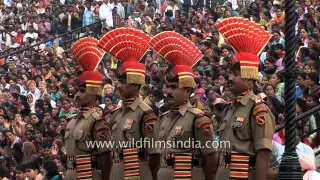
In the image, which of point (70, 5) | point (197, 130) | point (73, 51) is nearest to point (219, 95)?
point (73, 51)

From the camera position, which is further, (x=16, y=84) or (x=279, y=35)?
(x=16, y=84)

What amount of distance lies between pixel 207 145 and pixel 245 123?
2.51ft

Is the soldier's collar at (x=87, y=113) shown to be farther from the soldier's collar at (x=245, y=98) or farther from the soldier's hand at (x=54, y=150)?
the soldier's hand at (x=54, y=150)

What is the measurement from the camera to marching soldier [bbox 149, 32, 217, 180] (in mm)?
11461

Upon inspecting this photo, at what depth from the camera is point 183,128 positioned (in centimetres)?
1162

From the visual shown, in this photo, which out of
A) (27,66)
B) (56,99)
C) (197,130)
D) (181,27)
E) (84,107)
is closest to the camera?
(197,130)

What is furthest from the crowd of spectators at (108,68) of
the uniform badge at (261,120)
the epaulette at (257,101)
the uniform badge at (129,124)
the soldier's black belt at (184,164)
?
the uniform badge at (129,124)

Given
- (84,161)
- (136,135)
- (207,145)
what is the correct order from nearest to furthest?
(207,145) → (136,135) → (84,161)

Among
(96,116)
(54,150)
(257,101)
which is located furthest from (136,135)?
(54,150)

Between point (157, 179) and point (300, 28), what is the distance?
981cm

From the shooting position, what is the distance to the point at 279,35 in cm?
2084

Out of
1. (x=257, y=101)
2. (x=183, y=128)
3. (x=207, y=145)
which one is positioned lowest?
(x=207, y=145)

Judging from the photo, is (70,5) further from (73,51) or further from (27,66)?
(73,51)

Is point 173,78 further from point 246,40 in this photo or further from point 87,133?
point 87,133
